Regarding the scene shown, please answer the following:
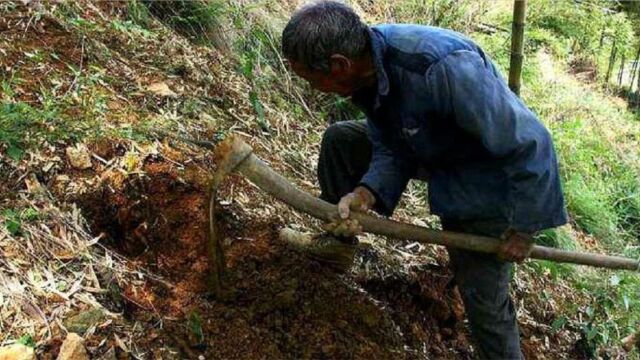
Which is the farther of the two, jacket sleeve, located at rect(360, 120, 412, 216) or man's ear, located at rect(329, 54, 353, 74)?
jacket sleeve, located at rect(360, 120, 412, 216)

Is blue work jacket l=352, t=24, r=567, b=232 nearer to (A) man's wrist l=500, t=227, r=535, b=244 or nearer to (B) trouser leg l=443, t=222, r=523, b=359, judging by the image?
(A) man's wrist l=500, t=227, r=535, b=244

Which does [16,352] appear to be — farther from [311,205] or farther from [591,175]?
[591,175]

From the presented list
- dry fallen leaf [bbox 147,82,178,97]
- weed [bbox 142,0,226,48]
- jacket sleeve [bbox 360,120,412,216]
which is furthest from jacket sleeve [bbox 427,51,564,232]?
weed [bbox 142,0,226,48]

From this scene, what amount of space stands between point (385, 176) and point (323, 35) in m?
0.76

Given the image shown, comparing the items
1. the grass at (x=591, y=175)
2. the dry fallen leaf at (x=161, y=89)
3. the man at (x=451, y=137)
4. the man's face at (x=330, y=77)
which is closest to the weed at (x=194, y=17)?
the dry fallen leaf at (x=161, y=89)

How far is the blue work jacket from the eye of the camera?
219 centimetres

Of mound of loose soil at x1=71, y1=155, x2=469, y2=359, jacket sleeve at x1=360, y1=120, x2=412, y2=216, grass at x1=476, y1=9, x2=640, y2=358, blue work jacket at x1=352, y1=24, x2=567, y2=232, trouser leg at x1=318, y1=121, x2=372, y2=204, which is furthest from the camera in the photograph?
grass at x1=476, y1=9, x2=640, y2=358

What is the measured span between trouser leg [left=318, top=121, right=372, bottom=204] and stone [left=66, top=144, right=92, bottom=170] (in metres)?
0.99

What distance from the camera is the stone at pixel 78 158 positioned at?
288 cm

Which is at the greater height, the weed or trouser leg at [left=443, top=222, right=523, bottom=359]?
the weed

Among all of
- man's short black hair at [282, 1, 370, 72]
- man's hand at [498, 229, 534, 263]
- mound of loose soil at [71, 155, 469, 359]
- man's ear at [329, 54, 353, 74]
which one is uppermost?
man's short black hair at [282, 1, 370, 72]

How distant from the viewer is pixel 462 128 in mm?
2258

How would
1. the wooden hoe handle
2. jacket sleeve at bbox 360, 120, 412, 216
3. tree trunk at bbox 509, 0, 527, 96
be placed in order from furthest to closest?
1. tree trunk at bbox 509, 0, 527, 96
2. jacket sleeve at bbox 360, 120, 412, 216
3. the wooden hoe handle

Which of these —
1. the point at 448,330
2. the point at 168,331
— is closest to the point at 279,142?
the point at 448,330
